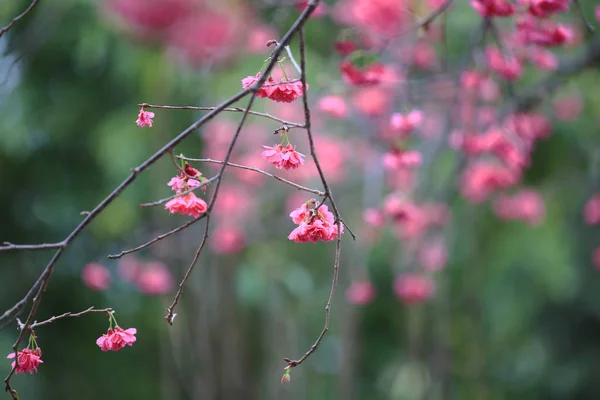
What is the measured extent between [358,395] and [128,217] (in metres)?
3.85

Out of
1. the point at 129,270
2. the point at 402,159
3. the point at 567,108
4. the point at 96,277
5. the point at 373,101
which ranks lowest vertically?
the point at 129,270

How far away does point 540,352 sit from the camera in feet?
19.3

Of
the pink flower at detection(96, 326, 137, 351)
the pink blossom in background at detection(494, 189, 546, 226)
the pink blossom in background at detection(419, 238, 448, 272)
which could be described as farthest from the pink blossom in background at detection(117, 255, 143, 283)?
the pink flower at detection(96, 326, 137, 351)

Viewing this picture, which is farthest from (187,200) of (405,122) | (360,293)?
(360,293)

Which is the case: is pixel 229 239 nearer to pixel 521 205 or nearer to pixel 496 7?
pixel 521 205

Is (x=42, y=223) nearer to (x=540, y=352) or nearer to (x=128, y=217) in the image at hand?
(x=128, y=217)

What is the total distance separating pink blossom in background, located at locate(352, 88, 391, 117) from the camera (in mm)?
3189

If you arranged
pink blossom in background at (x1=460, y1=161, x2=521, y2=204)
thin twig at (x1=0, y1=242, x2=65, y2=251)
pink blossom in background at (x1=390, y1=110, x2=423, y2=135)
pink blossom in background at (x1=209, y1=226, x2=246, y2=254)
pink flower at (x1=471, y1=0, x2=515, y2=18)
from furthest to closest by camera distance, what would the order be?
pink blossom in background at (x1=209, y1=226, x2=246, y2=254) < pink blossom in background at (x1=460, y1=161, x2=521, y2=204) < pink blossom in background at (x1=390, y1=110, x2=423, y2=135) < pink flower at (x1=471, y1=0, x2=515, y2=18) < thin twig at (x1=0, y1=242, x2=65, y2=251)

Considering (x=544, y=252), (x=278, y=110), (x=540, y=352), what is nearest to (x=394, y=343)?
(x=540, y=352)

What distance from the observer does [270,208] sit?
189 inches

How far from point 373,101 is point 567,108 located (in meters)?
1.28

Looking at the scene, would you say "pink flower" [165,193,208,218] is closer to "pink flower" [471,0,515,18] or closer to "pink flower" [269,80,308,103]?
"pink flower" [269,80,308,103]

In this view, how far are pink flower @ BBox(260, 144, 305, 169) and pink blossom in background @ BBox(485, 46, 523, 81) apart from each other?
0.96 metres

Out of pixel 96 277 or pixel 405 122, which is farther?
pixel 96 277
